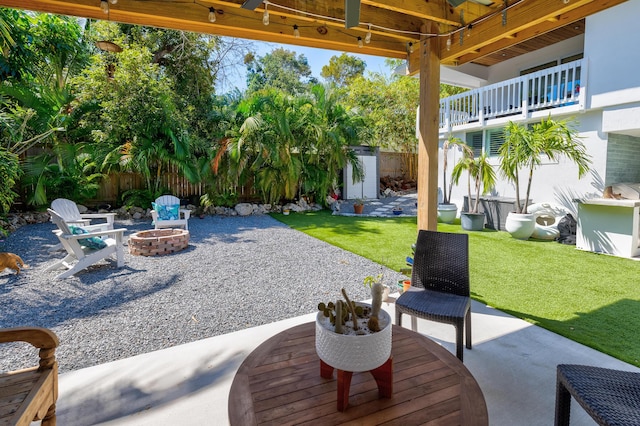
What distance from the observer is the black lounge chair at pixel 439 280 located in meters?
2.26

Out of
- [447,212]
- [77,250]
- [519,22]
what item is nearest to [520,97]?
[447,212]

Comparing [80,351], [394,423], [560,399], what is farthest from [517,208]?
[80,351]

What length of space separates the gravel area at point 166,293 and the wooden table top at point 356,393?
5.33ft

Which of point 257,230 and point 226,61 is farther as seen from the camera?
point 226,61

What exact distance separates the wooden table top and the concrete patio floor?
1.98 ft

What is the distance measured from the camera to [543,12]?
2602 mm

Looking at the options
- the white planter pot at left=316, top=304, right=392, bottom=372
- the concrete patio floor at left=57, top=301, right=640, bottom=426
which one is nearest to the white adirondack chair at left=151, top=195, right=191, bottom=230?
the concrete patio floor at left=57, top=301, right=640, bottom=426

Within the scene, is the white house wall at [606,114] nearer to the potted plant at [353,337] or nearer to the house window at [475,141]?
the house window at [475,141]

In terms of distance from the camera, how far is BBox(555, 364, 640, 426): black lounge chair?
3.97 ft

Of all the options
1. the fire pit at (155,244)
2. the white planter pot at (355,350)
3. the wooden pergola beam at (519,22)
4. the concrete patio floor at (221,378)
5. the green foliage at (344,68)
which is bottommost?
the concrete patio floor at (221,378)

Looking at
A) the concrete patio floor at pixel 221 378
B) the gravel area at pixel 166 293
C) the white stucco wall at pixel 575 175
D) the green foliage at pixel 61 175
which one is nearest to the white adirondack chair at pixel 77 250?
the gravel area at pixel 166 293

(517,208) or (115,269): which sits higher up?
(517,208)

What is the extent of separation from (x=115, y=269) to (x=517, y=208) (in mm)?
7655

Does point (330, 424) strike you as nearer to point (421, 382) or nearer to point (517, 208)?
point (421, 382)
